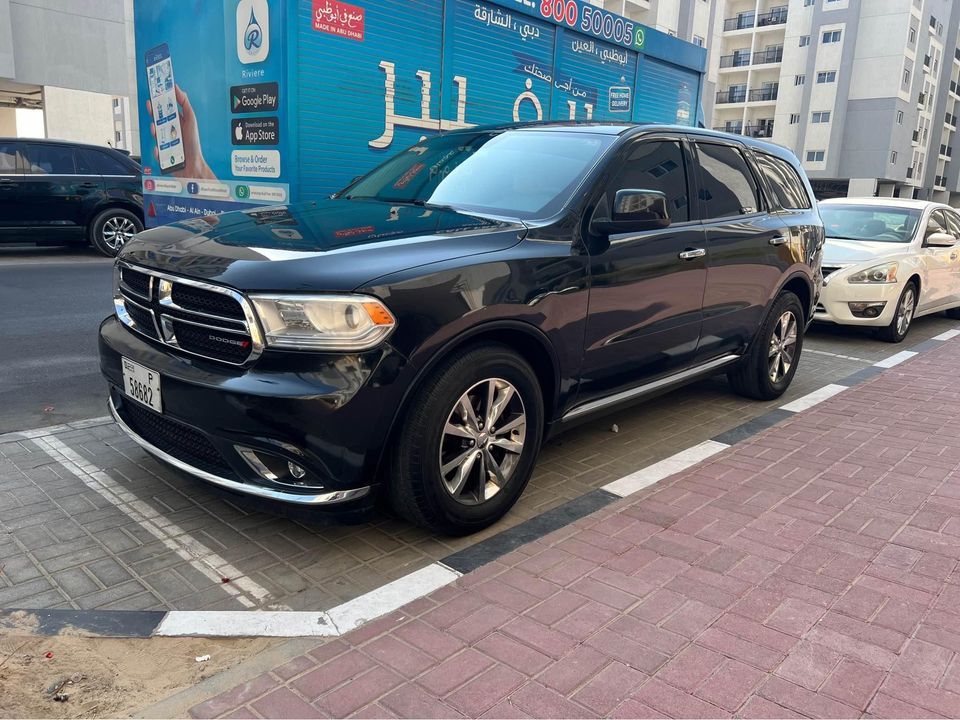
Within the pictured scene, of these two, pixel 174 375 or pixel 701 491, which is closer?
pixel 174 375

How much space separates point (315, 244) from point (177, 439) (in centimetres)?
100

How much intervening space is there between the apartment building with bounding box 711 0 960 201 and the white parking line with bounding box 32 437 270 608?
2017 inches

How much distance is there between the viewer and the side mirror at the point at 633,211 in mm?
3676

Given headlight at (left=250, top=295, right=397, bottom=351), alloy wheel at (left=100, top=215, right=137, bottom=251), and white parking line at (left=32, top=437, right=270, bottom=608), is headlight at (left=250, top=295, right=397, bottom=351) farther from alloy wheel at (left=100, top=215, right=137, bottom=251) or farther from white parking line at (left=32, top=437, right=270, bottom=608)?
alloy wheel at (left=100, top=215, right=137, bottom=251)

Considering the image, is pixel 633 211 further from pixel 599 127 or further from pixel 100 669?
pixel 100 669

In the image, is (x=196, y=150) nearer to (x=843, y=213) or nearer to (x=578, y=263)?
(x=578, y=263)

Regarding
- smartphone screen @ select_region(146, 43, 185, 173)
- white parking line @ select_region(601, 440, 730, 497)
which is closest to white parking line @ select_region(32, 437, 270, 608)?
white parking line @ select_region(601, 440, 730, 497)

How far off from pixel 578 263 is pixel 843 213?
23.7 ft

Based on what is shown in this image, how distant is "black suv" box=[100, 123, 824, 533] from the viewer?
2797 millimetres

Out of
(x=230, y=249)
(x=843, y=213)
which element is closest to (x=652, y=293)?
(x=230, y=249)

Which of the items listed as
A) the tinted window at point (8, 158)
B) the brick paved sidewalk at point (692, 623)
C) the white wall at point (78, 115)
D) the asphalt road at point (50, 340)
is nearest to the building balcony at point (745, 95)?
the white wall at point (78, 115)

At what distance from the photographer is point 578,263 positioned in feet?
11.9

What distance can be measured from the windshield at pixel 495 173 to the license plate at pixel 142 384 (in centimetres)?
159

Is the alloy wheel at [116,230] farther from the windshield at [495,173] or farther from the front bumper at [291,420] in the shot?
the front bumper at [291,420]
